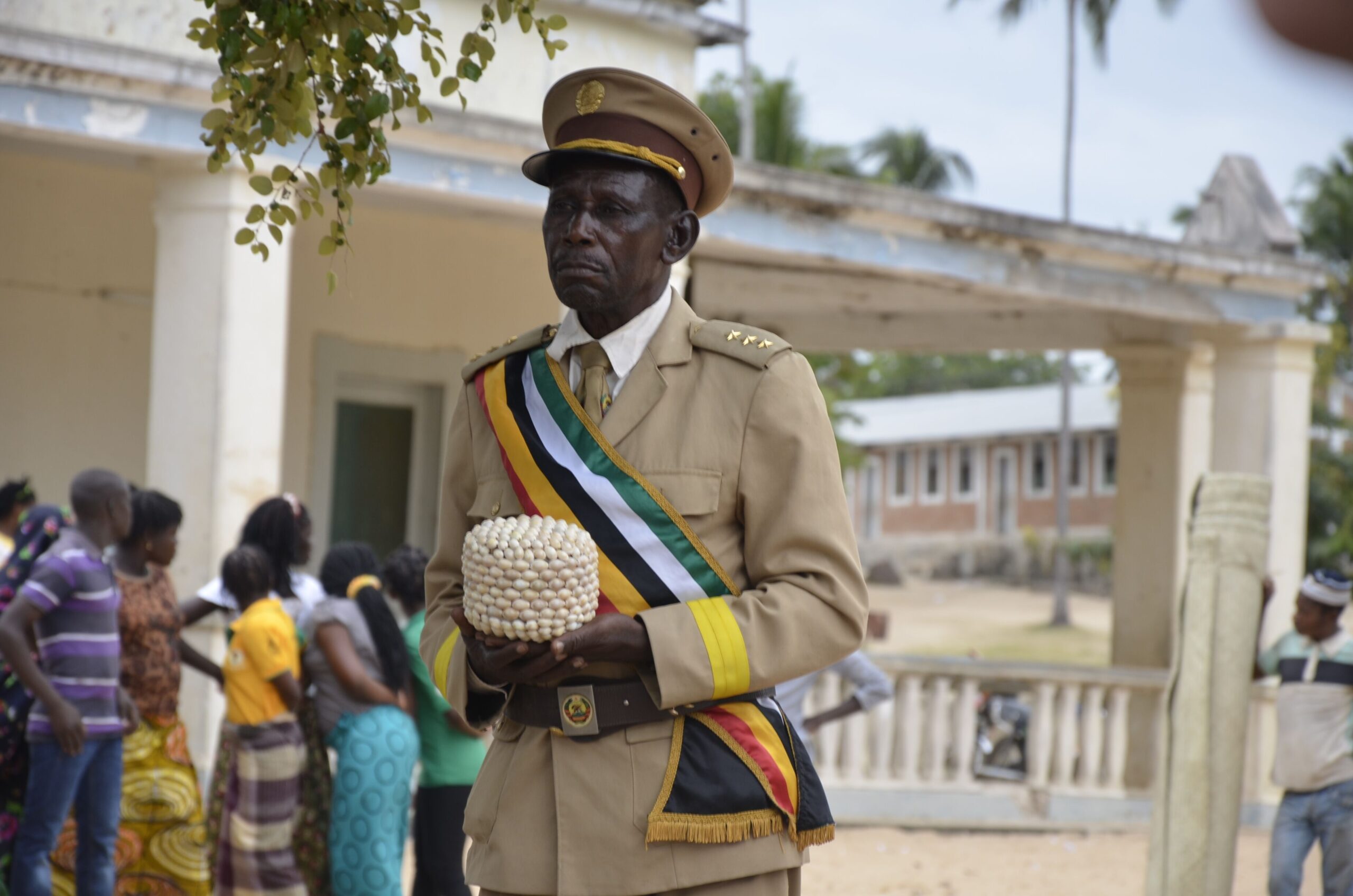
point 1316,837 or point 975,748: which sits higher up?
point 1316,837

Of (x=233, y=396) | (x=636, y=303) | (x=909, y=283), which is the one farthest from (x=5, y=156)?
(x=636, y=303)

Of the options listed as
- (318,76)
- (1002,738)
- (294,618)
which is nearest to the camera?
(318,76)

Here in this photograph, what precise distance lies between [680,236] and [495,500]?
21.4 inches

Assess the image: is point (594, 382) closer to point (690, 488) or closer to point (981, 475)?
point (690, 488)

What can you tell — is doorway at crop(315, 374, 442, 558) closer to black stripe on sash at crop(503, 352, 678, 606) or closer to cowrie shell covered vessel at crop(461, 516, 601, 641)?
black stripe on sash at crop(503, 352, 678, 606)

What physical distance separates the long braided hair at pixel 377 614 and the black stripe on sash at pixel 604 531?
295 cm

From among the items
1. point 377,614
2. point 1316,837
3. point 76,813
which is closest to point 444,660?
point 377,614

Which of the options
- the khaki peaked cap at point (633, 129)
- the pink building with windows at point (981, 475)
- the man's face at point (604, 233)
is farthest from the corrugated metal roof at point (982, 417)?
the man's face at point (604, 233)

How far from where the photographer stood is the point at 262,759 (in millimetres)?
5223

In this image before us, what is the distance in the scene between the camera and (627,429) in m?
2.48

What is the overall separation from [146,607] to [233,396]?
62.1 inches

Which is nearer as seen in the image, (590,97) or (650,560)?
(650,560)

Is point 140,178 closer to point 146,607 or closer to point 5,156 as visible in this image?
point 5,156

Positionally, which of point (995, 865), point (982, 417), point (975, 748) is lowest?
point (995, 865)
